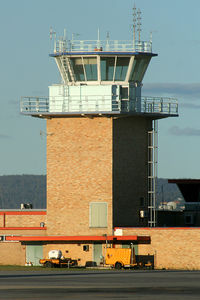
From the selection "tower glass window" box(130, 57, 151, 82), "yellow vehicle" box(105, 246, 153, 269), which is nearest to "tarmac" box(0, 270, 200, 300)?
"yellow vehicle" box(105, 246, 153, 269)

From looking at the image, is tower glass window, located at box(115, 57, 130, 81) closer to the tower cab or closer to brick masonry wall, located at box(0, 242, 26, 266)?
the tower cab

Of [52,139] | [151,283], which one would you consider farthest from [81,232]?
[151,283]

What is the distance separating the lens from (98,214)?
6619 cm

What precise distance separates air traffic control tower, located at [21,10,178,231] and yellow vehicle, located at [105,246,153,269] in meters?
2.96

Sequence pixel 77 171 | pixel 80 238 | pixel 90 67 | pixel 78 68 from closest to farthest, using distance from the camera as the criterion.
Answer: pixel 90 67, pixel 80 238, pixel 78 68, pixel 77 171

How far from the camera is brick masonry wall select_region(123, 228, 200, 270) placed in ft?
208

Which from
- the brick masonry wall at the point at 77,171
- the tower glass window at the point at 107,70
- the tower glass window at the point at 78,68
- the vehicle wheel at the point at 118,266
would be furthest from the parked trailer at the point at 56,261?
the tower glass window at the point at 107,70

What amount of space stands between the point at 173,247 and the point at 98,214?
588cm

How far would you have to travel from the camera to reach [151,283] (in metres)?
45.3

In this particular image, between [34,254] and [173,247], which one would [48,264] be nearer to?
[34,254]

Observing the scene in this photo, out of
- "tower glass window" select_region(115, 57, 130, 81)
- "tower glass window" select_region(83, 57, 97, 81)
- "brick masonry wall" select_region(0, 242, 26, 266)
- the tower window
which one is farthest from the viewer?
"brick masonry wall" select_region(0, 242, 26, 266)

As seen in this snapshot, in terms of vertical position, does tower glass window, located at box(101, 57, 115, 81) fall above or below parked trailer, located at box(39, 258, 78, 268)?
above

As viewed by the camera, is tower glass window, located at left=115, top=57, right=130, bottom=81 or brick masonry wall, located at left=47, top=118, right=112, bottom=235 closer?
tower glass window, located at left=115, top=57, right=130, bottom=81

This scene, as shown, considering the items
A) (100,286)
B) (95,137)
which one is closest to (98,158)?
(95,137)
